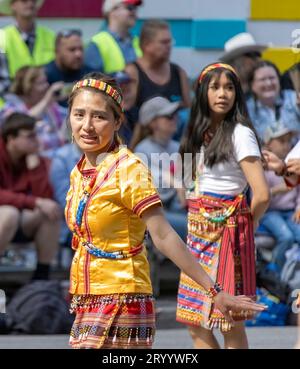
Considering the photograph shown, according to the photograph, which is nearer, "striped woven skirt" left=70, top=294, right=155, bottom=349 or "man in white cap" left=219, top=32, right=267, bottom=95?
"striped woven skirt" left=70, top=294, right=155, bottom=349

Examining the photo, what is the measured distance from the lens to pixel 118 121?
15.0ft

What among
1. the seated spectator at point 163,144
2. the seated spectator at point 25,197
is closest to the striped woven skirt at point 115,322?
the seated spectator at point 25,197

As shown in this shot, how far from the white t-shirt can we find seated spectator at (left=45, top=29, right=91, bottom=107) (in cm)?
293

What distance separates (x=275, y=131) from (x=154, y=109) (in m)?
0.97

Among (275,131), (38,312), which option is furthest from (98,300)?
(275,131)

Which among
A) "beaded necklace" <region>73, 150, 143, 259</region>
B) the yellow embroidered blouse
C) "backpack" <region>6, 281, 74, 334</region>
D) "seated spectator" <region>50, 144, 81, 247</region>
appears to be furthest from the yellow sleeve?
"seated spectator" <region>50, 144, 81, 247</region>

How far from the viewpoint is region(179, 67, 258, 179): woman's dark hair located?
6.04m

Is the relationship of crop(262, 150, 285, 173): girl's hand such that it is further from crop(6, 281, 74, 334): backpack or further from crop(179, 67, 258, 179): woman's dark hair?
crop(6, 281, 74, 334): backpack

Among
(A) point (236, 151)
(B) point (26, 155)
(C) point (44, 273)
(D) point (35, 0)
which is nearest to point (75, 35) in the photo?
(D) point (35, 0)

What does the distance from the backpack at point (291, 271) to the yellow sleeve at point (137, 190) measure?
4343mm

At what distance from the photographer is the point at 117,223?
14.3 feet

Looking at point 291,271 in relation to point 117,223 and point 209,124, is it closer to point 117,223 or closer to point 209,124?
point 209,124

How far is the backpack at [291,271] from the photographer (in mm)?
8492

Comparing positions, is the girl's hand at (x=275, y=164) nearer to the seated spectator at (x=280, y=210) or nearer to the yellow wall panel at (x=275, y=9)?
the seated spectator at (x=280, y=210)
